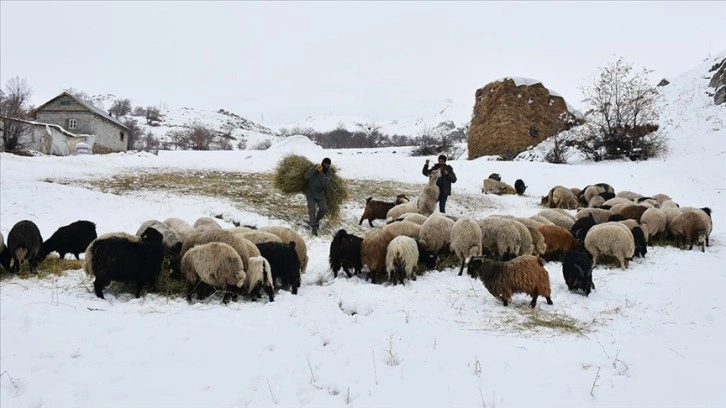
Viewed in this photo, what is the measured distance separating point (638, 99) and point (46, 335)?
27.6 meters

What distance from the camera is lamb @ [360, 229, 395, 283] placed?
765 centimetres

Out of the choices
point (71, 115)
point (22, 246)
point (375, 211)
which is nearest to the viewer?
point (22, 246)

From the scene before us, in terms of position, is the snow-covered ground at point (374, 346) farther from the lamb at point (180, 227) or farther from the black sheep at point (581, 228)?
the lamb at point (180, 227)

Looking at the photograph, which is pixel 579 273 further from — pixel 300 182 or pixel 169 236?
pixel 300 182

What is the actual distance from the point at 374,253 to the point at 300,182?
498cm

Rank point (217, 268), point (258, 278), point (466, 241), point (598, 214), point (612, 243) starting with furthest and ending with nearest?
point (598, 214)
point (612, 243)
point (466, 241)
point (258, 278)
point (217, 268)

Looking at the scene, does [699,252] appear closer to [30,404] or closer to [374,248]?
[374,248]

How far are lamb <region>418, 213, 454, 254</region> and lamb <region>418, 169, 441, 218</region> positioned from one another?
153 inches

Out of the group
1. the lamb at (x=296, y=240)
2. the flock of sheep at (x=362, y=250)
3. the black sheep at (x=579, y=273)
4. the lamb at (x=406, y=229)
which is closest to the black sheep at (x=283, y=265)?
the flock of sheep at (x=362, y=250)

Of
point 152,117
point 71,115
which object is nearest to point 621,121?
point 71,115

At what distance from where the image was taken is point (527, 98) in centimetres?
2881

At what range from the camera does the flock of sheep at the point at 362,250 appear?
20.0ft

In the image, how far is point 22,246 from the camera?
679cm

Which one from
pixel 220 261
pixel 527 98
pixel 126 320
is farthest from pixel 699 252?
pixel 527 98
